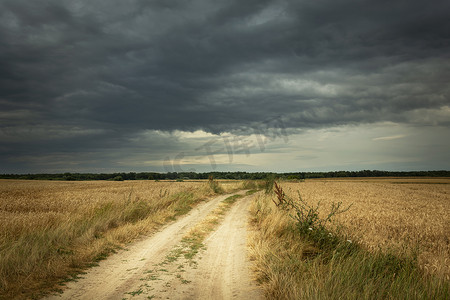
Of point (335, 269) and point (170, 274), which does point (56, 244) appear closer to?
point (170, 274)

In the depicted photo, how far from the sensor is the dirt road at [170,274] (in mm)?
4914

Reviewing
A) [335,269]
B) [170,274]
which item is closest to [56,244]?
[170,274]

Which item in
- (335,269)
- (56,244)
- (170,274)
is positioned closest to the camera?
(335,269)

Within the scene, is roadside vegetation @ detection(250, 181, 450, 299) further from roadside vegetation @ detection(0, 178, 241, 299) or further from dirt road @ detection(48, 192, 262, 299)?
roadside vegetation @ detection(0, 178, 241, 299)

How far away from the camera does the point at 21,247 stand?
6414 millimetres

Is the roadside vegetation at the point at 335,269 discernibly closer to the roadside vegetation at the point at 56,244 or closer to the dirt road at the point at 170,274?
the dirt road at the point at 170,274

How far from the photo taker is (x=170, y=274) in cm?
591

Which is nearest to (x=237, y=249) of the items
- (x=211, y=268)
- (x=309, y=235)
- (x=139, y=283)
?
(x=211, y=268)

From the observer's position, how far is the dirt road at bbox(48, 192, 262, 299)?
16.1 ft

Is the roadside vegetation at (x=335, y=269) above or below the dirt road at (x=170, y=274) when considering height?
above

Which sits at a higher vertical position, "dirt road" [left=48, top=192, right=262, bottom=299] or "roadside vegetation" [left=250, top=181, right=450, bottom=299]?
"roadside vegetation" [left=250, top=181, right=450, bottom=299]

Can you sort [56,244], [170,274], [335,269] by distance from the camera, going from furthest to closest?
[56,244] < [170,274] < [335,269]

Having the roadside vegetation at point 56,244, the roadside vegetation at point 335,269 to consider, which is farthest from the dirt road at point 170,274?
the roadside vegetation at point 335,269

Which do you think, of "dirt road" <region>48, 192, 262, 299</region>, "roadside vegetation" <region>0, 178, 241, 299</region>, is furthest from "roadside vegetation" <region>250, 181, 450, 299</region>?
"roadside vegetation" <region>0, 178, 241, 299</region>
